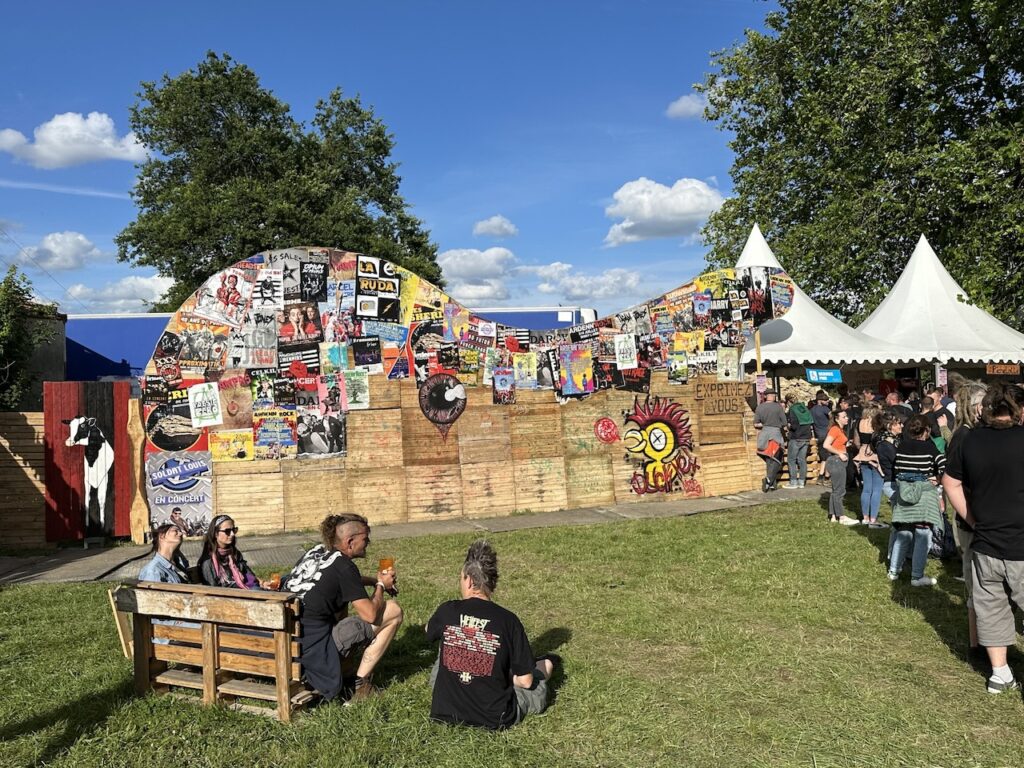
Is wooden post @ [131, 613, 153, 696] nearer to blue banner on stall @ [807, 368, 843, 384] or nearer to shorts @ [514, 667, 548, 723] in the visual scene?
shorts @ [514, 667, 548, 723]

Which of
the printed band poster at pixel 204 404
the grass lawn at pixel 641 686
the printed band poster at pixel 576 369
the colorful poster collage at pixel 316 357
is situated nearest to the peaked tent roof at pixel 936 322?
the printed band poster at pixel 576 369

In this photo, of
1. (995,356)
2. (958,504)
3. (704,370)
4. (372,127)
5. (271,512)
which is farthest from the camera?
(372,127)

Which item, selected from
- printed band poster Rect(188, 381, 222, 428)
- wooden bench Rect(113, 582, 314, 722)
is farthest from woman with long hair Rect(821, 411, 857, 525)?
printed band poster Rect(188, 381, 222, 428)

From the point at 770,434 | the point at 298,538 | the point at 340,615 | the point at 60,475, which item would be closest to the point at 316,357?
the point at 298,538

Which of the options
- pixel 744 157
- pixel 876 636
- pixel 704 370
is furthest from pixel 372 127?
pixel 876 636

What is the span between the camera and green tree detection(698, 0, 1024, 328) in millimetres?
20594

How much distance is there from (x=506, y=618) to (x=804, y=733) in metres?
1.91

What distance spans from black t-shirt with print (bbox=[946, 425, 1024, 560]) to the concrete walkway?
6.95 meters

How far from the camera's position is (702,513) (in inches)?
484

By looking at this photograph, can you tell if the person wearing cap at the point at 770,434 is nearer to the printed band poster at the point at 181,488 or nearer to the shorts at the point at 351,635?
the printed band poster at the point at 181,488

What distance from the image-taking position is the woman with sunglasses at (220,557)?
559 cm

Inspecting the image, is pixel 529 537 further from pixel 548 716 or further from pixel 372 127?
pixel 372 127

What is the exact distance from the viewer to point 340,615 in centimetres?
521

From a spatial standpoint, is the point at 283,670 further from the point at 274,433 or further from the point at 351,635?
the point at 274,433
